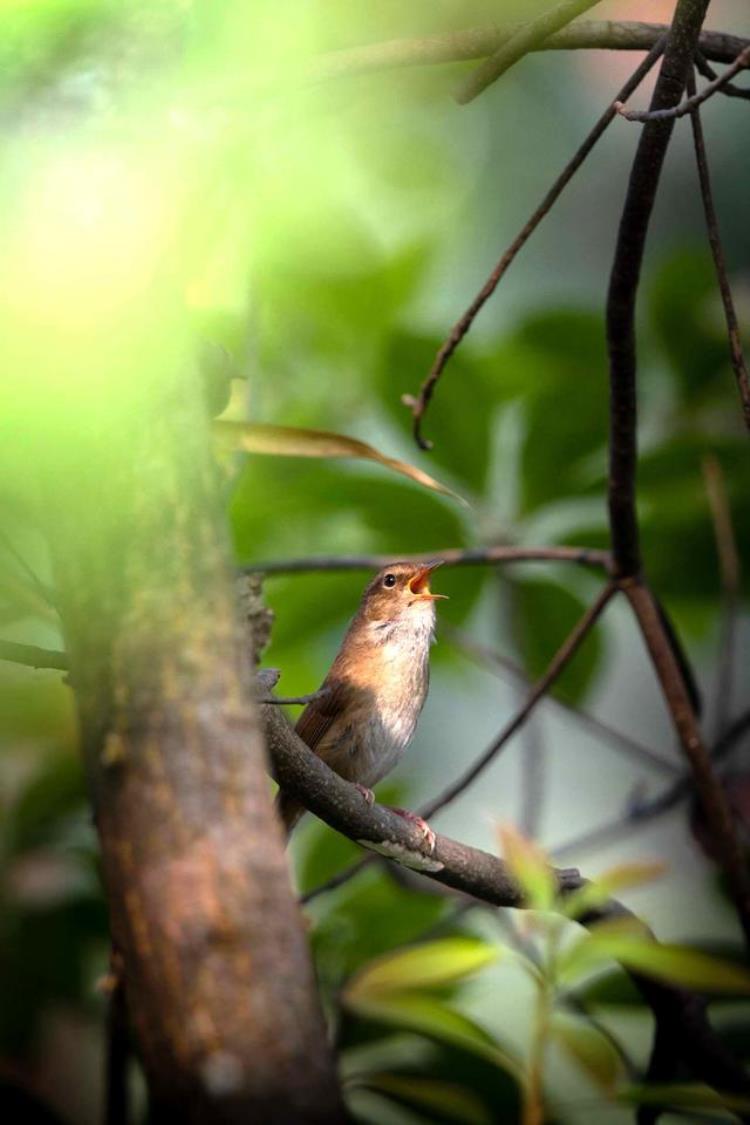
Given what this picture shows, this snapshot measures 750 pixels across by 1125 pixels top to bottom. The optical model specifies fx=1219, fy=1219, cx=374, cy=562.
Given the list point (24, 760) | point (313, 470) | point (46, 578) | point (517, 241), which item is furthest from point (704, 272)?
point (24, 760)

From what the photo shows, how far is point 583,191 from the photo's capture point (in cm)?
468

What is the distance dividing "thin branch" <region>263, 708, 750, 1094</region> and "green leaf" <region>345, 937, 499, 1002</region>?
1.17ft

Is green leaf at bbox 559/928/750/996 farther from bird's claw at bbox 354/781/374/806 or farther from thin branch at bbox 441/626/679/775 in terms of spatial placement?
thin branch at bbox 441/626/679/775

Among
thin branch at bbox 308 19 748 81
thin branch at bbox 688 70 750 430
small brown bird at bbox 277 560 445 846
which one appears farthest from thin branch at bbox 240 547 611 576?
thin branch at bbox 308 19 748 81

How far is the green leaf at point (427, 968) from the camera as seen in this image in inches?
35.0

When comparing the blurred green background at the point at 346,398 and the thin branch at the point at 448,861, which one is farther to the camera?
the thin branch at the point at 448,861

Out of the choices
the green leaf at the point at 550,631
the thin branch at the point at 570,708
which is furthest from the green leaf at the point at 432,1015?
the green leaf at the point at 550,631

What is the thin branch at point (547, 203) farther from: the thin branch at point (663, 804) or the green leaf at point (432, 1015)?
the thin branch at point (663, 804)

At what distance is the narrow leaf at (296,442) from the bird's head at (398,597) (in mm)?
1073

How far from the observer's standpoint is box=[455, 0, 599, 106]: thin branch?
1.35 metres

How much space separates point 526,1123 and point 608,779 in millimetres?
3299

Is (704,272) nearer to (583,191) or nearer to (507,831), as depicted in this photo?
(583,191)

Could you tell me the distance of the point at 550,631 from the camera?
2.82 metres

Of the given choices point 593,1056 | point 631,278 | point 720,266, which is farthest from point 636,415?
point 593,1056
